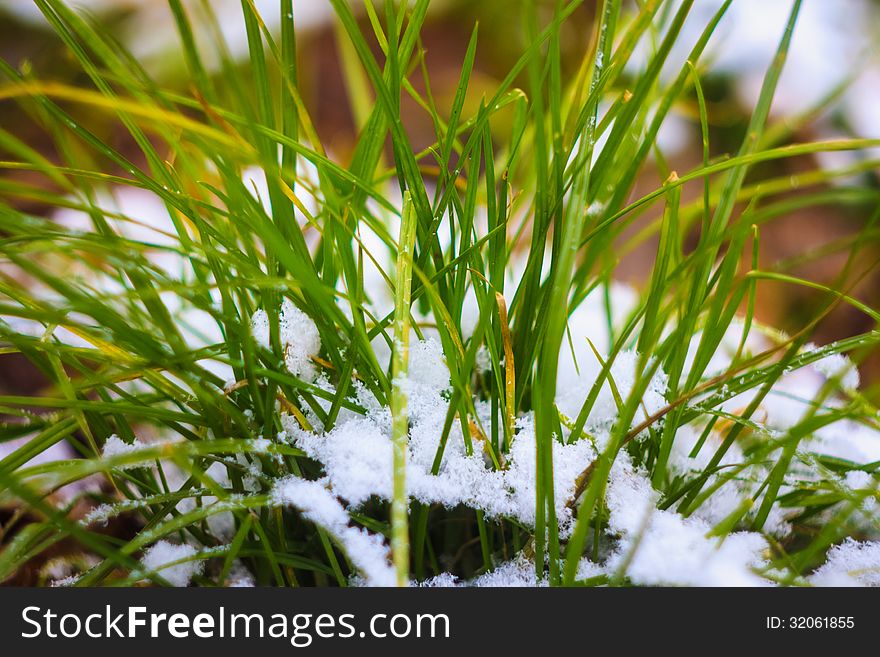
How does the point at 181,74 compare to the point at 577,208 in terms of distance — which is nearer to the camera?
the point at 577,208

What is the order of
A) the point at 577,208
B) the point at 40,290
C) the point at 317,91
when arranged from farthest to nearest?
1. the point at 317,91
2. the point at 40,290
3. the point at 577,208

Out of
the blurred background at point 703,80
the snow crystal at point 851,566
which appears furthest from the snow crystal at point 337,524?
the blurred background at point 703,80

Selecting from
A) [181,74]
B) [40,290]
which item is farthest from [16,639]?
[181,74]

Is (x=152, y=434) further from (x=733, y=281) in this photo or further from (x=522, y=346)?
(x=733, y=281)

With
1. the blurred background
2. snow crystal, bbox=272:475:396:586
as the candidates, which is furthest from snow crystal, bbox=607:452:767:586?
the blurred background

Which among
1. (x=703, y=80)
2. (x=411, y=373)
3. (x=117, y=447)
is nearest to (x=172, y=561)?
(x=117, y=447)

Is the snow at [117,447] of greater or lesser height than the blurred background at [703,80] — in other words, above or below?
below

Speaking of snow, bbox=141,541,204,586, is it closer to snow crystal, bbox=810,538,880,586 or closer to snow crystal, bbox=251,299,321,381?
snow crystal, bbox=251,299,321,381

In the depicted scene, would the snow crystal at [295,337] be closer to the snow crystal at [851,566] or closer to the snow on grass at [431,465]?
the snow on grass at [431,465]
